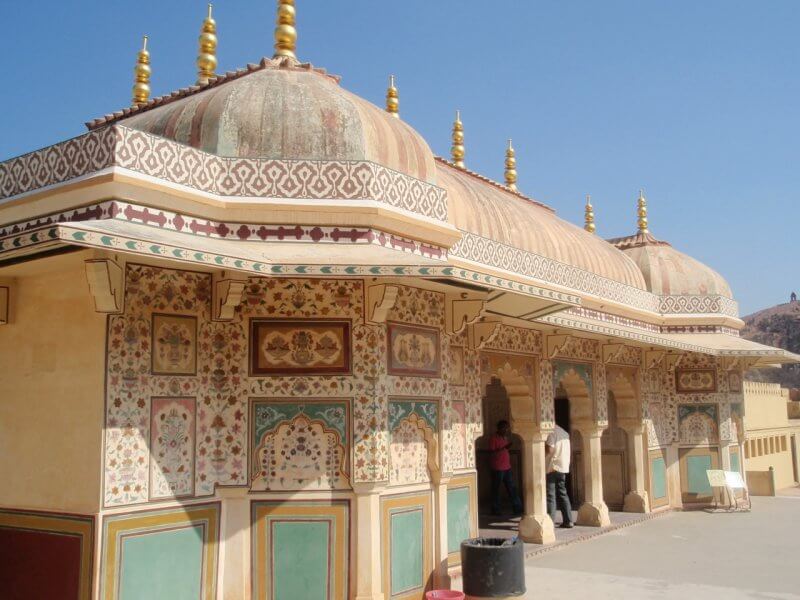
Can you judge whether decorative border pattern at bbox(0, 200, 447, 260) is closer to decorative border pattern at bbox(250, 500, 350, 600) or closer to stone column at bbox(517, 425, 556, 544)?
decorative border pattern at bbox(250, 500, 350, 600)

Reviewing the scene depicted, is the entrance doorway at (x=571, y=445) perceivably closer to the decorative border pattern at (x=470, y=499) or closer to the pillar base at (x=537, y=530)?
the pillar base at (x=537, y=530)

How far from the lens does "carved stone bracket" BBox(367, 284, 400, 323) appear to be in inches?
258

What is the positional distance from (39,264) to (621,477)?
10085mm

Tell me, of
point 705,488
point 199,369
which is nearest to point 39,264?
point 199,369

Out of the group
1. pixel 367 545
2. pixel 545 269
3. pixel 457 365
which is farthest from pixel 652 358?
pixel 367 545

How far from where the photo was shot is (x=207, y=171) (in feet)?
21.6

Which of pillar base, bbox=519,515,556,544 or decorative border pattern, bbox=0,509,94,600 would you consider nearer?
decorative border pattern, bbox=0,509,94,600

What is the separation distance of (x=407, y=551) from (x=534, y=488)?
380 centimetres

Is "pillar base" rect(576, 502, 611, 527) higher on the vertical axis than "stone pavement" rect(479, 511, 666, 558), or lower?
higher

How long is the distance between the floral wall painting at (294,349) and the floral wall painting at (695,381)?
30.3 feet

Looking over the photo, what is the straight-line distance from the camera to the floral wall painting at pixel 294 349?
6.57 meters

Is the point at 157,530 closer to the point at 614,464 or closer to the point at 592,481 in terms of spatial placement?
the point at 592,481

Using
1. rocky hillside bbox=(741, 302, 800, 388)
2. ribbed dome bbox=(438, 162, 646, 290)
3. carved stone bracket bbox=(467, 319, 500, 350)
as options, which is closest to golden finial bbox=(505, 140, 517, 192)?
ribbed dome bbox=(438, 162, 646, 290)

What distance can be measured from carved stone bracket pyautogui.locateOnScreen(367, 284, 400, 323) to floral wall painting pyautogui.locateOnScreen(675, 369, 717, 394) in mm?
9005
